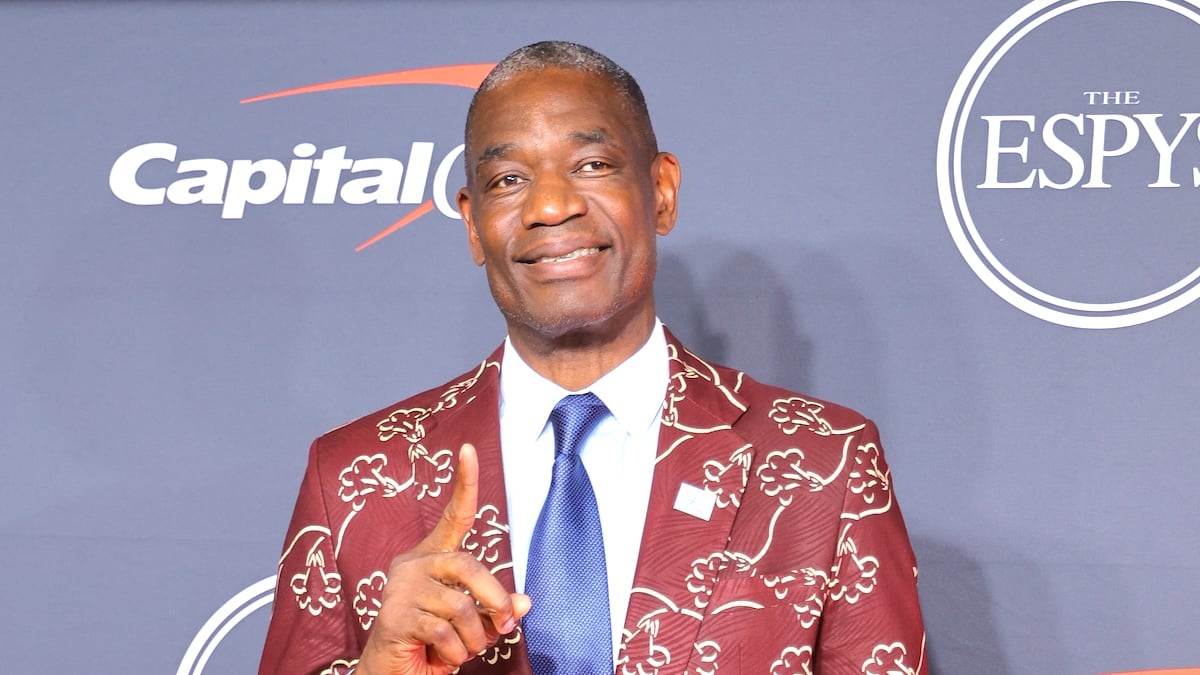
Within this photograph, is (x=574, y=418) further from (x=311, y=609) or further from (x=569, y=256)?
(x=311, y=609)

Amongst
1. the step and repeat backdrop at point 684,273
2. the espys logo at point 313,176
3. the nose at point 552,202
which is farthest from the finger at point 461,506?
the espys logo at point 313,176

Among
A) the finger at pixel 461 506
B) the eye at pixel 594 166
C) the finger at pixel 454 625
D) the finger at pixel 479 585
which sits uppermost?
the eye at pixel 594 166

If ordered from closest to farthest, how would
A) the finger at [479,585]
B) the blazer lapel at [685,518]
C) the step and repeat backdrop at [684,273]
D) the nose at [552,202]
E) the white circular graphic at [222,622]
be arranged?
the finger at [479,585], the blazer lapel at [685,518], the nose at [552,202], the step and repeat backdrop at [684,273], the white circular graphic at [222,622]

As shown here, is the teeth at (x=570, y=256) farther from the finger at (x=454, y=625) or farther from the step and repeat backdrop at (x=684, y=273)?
the step and repeat backdrop at (x=684, y=273)

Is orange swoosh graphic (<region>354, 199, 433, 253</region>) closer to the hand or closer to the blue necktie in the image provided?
the blue necktie

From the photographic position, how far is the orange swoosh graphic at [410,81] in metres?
2.35

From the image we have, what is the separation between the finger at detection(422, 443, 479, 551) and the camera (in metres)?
1.24

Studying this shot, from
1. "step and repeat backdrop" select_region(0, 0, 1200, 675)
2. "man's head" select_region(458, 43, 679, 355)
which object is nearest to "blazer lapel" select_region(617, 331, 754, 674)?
"man's head" select_region(458, 43, 679, 355)

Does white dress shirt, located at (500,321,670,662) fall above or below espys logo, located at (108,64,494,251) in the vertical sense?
below

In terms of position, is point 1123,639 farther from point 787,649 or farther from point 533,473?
point 533,473

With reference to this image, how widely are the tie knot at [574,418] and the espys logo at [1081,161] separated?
826 millimetres

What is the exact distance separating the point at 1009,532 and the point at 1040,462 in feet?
0.38

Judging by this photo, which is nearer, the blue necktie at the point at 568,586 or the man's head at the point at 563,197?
the blue necktie at the point at 568,586

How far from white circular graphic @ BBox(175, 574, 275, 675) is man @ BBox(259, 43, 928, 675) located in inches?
28.9
